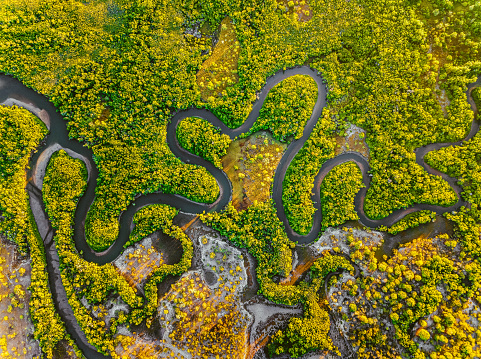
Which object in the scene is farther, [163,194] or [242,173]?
Result: [242,173]

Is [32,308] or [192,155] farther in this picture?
[192,155]

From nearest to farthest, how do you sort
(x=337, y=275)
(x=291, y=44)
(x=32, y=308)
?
(x=32, y=308) < (x=337, y=275) < (x=291, y=44)

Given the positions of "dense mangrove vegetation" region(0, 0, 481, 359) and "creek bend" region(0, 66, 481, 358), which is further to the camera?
"creek bend" region(0, 66, 481, 358)

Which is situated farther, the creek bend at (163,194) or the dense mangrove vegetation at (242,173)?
the creek bend at (163,194)

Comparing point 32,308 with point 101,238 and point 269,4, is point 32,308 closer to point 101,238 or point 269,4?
point 101,238

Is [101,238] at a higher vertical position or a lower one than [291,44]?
lower

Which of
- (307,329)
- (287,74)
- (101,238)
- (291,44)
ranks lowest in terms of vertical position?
(307,329)

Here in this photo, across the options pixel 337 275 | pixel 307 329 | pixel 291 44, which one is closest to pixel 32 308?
pixel 307 329

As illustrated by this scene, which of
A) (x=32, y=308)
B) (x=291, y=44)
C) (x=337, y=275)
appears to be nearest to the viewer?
(x=32, y=308)

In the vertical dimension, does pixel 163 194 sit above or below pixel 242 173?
below

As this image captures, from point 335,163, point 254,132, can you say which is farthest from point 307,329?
point 254,132
